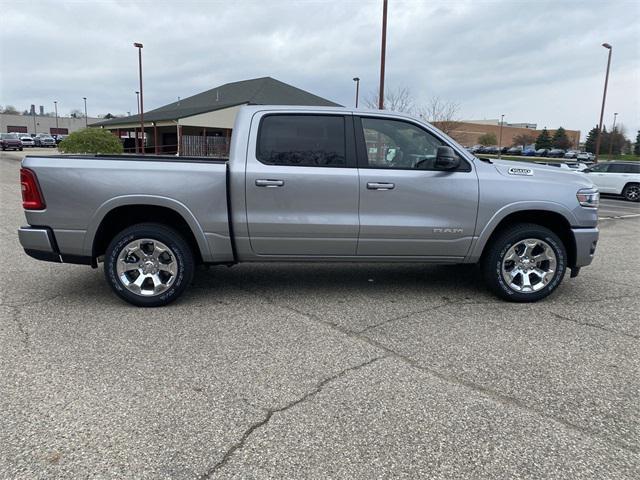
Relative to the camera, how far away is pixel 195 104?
1523 inches

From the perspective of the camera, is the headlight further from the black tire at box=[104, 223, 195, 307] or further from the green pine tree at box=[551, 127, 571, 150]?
the green pine tree at box=[551, 127, 571, 150]

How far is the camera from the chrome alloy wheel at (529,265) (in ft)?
Result: 16.5

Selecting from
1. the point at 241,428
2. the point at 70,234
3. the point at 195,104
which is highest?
the point at 195,104

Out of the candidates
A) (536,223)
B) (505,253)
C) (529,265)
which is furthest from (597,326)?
(536,223)

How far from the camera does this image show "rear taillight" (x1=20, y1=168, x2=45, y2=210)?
4.50m

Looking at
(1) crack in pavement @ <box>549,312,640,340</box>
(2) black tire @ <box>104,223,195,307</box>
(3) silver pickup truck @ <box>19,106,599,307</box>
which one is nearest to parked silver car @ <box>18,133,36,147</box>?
(3) silver pickup truck @ <box>19,106,599,307</box>

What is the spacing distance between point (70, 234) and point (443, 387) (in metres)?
3.57

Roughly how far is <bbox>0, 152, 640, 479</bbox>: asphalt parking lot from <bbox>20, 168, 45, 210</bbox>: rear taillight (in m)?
1.00

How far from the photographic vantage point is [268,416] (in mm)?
2908

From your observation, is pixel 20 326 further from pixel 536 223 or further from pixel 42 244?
pixel 536 223

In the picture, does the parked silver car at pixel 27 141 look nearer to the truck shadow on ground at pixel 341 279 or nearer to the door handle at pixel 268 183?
the truck shadow on ground at pixel 341 279

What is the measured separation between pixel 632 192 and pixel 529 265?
1725 centimetres

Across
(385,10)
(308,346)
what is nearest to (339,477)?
(308,346)

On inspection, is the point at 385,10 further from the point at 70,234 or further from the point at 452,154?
the point at 70,234
